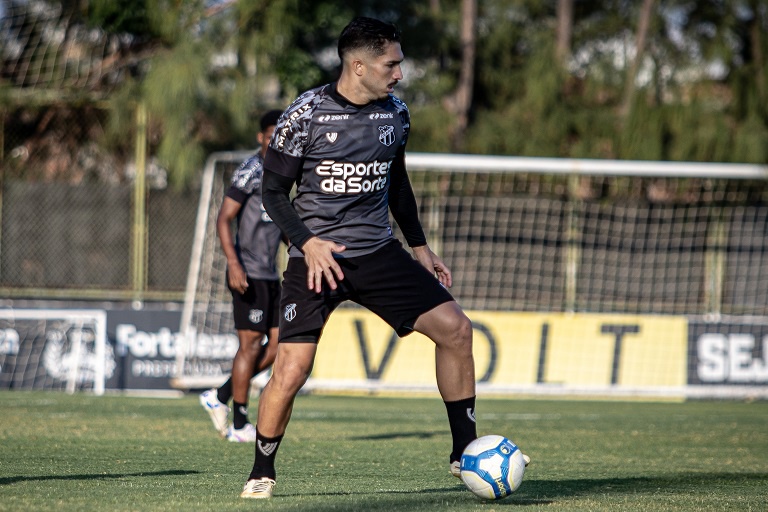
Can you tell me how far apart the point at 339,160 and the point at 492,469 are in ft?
5.12

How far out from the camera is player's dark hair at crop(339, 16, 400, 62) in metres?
5.39

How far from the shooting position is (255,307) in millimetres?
8898

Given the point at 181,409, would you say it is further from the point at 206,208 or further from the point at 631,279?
the point at 631,279

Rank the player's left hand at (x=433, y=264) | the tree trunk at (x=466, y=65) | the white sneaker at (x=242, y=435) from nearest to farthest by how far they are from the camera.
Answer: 1. the player's left hand at (x=433, y=264)
2. the white sneaker at (x=242, y=435)
3. the tree trunk at (x=466, y=65)

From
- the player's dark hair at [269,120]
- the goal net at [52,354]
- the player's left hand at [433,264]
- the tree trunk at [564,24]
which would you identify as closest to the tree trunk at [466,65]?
the tree trunk at [564,24]

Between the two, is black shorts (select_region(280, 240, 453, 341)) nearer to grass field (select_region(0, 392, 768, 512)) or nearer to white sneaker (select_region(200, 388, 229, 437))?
grass field (select_region(0, 392, 768, 512))

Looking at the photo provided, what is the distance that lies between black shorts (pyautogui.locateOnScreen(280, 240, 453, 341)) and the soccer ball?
66 cm

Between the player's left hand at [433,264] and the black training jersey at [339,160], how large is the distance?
451 millimetres

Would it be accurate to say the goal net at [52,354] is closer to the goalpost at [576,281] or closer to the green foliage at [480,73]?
the goalpost at [576,281]

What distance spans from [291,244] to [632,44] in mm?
16480

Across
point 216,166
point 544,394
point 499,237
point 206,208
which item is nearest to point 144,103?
point 216,166

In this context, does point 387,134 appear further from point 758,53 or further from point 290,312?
point 758,53

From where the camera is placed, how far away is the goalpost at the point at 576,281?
49.5 feet

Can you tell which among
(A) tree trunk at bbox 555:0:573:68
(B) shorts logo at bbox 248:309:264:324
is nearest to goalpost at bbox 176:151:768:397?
(A) tree trunk at bbox 555:0:573:68
